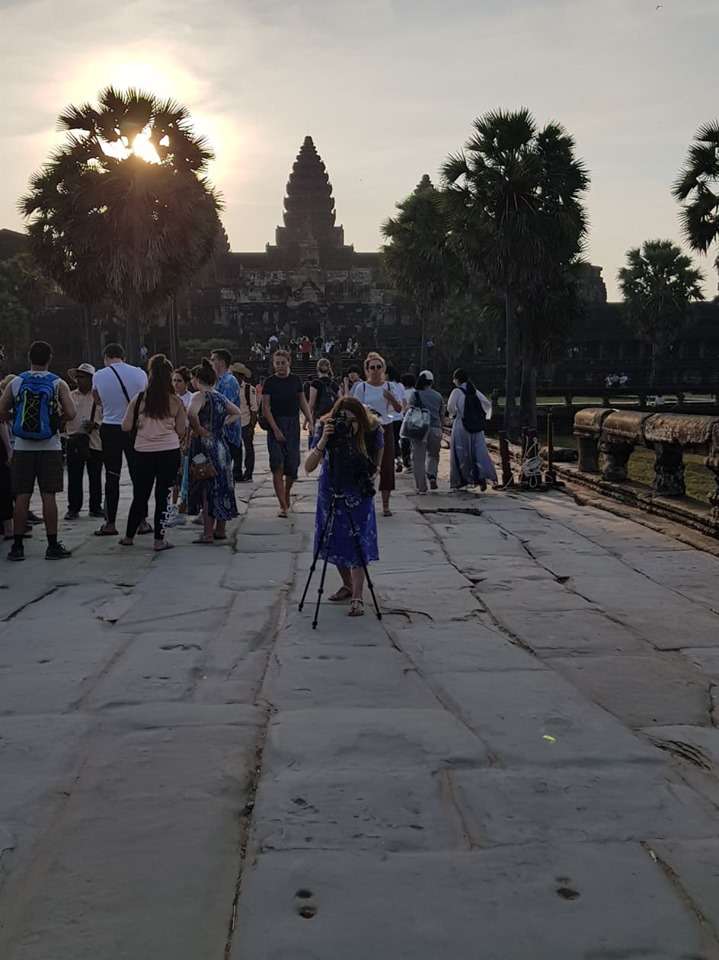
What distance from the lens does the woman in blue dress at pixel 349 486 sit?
20.5 feet

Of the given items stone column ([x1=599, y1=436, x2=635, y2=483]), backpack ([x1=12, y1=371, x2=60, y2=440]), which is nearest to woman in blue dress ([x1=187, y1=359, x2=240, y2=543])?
backpack ([x1=12, y1=371, x2=60, y2=440])

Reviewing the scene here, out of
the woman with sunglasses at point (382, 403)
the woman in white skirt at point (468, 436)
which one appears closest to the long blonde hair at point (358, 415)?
the woman with sunglasses at point (382, 403)

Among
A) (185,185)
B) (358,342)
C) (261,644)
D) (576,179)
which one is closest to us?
(261,644)

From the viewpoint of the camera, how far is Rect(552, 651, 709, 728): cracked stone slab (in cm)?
436

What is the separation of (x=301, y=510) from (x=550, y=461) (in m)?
3.59

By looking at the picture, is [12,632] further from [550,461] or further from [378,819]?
[550,461]

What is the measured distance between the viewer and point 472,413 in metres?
12.0

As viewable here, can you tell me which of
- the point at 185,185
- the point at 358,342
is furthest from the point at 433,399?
the point at 358,342

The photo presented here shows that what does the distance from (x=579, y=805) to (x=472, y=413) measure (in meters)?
8.88

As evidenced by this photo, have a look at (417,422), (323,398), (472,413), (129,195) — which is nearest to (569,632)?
(323,398)

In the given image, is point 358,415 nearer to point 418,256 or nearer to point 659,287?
point 418,256

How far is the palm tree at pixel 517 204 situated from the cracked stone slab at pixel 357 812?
74.2 ft

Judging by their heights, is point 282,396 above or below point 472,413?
above

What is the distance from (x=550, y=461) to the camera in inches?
513
